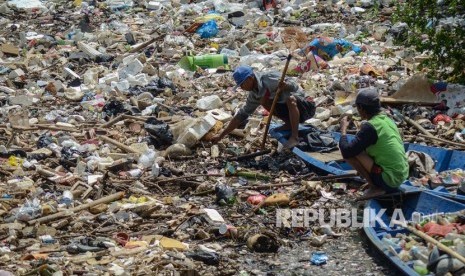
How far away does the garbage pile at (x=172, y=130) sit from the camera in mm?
6789

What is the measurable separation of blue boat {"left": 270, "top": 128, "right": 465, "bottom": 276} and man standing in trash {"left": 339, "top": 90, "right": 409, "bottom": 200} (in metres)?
0.13

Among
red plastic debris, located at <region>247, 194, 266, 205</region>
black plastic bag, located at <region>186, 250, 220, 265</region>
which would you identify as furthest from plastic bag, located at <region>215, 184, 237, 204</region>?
black plastic bag, located at <region>186, 250, 220, 265</region>

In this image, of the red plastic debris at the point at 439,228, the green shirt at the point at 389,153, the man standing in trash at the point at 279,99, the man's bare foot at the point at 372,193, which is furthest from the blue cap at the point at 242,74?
the red plastic debris at the point at 439,228

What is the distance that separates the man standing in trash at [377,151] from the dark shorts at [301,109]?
63.1 inches

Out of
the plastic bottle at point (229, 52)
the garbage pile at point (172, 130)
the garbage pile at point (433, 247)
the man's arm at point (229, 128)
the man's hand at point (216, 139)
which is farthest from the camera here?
the plastic bottle at point (229, 52)

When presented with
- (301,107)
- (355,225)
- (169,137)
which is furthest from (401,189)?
(169,137)

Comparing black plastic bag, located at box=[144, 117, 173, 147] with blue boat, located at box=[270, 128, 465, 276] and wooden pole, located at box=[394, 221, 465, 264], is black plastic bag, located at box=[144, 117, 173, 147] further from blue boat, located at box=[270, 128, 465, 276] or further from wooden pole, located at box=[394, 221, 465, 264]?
Answer: wooden pole, located at box=[394, 221, 465, 264]

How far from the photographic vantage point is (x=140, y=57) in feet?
44.1

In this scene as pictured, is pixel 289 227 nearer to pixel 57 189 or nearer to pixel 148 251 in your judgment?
pixel 148 251

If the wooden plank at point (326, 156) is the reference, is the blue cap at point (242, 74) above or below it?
above

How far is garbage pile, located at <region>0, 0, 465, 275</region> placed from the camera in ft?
22.3

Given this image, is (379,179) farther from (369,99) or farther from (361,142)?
(369,99)

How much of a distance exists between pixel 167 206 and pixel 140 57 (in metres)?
6.01

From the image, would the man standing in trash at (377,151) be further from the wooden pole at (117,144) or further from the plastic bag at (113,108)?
the plastic bag at (113,108)
